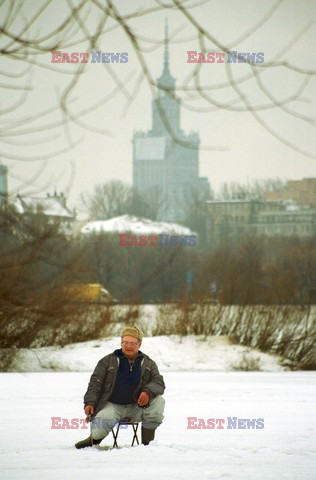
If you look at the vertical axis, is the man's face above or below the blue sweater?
above

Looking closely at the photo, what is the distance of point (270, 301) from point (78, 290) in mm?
6138

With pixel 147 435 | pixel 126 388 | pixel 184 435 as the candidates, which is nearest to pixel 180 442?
pixel 184 435

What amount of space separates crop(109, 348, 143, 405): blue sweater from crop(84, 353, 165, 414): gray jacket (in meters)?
0.04

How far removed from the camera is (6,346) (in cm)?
2389

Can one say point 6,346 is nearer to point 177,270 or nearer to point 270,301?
point 270,301

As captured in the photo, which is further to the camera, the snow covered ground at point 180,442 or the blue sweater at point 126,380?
the blue sweater at point 126,380

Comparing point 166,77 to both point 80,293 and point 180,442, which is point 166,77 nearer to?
point 180,442

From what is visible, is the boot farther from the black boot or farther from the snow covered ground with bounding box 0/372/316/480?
the black boot

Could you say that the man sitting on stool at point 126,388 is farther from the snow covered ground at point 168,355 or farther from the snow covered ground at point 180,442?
the snow covered ground at point 168,355

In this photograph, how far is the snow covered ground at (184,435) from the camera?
6578 millimetres

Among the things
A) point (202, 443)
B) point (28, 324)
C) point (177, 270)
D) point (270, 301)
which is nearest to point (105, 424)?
point (202, 443)

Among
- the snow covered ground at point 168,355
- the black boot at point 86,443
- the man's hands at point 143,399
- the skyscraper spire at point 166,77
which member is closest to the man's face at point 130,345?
the man's hands at point 143,399

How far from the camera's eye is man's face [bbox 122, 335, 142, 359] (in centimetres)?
676

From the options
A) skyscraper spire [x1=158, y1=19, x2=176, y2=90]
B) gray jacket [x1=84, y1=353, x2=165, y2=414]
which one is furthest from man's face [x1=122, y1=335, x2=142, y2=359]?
skyscraper spire [x1=158, y1=19, x2=176, y2=90]
